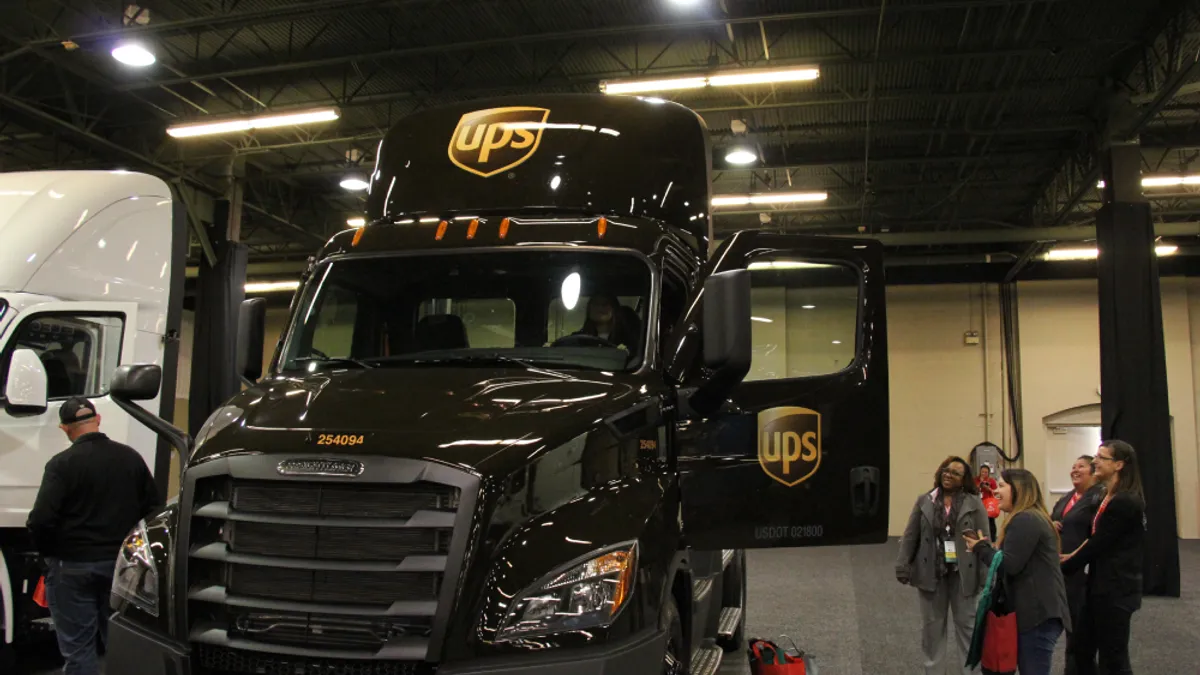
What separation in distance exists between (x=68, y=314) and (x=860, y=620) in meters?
7.52

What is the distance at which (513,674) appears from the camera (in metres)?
2.73

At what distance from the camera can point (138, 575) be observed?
3.23 m

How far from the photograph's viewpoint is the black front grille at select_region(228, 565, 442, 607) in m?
2.82

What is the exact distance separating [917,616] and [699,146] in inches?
254

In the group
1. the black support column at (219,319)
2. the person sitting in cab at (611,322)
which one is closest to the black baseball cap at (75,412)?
the person sitting in cab at (611,322)

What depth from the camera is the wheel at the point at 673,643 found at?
10.6 feet

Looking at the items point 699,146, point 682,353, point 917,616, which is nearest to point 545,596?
point 682,353

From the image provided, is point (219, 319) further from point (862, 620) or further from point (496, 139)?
point (496, 139)

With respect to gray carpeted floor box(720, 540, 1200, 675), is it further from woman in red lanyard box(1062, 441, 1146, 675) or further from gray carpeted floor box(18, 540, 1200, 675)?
woman in red lanyard box(1062, 441, 1146, 675)

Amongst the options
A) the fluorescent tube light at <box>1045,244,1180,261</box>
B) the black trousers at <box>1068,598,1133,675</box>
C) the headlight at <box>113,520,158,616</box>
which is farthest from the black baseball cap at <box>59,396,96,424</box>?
the fluorescent tube light at <box>1045,244,1180,261</box>

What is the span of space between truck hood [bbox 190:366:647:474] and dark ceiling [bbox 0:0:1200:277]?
8783 mm

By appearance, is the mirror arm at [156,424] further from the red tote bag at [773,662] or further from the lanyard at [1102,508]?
the lanyard at [1102,508]

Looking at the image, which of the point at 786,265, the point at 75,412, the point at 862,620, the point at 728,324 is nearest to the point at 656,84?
the point at 862,620

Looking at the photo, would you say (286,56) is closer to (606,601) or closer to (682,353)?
(682,353)
